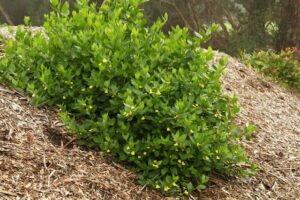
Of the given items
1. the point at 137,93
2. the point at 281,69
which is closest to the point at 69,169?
the point at 137,93

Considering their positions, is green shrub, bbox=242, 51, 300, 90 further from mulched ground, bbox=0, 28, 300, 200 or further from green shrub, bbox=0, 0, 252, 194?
green shrub, bbox=0, 0, 252, 194

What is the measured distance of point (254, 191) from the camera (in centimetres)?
451

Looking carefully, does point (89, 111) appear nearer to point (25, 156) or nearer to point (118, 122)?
point (118, 122)

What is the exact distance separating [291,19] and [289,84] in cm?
420

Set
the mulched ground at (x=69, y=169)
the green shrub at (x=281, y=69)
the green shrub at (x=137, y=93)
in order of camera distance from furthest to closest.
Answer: the green shrub at (x=281, y=69) < the green shrub at (x=137, y=93) < the mulched ground at (x=69, y=169)

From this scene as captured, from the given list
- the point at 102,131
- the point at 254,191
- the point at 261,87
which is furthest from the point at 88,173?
the point at 261,87

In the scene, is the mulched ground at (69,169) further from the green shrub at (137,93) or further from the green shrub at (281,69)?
the green shrub at (281,69)

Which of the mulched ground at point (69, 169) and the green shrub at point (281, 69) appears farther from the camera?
the green shrub at point (281, 69)

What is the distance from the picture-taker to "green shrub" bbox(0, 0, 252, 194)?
389 cm

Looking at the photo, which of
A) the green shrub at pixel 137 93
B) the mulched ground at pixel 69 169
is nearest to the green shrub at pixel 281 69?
the mulched ground at pixel 69 169

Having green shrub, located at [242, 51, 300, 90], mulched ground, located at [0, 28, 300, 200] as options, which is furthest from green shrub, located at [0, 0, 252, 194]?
green shrub, located at [242, 51, 300, 90]

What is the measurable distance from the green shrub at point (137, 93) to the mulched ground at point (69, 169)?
117 millimetres

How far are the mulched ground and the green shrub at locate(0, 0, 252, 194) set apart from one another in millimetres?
117

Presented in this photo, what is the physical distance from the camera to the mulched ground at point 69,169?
3.66 m
